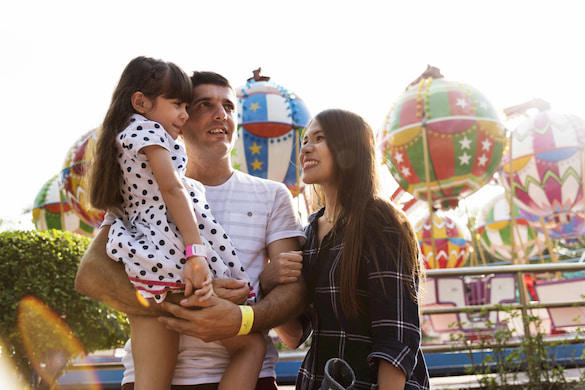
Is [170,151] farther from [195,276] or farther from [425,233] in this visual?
[425,233]

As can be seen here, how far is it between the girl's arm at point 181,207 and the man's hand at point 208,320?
61 mm

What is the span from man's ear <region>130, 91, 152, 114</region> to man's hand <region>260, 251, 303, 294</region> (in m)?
0.88

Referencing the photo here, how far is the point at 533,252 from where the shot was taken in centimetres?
2312

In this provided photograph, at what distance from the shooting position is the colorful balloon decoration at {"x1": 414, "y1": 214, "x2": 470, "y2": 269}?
1659cm

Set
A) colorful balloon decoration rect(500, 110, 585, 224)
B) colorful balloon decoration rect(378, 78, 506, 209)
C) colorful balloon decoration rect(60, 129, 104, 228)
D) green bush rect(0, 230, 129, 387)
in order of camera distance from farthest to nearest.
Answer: colorful balloon decoration rect(500, 110, 585, 224), colorful balloon decoration rect(60, 129, 104, 228), colorful balloon decoration rect(378, 78, 506, 209), green bush rect(0, 230, 129, 387)

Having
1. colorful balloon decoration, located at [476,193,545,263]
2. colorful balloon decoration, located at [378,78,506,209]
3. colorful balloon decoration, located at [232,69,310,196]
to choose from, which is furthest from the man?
colorful balloon decoration, located at [476,193,545,263]

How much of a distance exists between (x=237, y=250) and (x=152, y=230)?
405mm

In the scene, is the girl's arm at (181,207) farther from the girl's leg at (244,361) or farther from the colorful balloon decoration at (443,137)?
the colorful balloon decoration at (443,137)

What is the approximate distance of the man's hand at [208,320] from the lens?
1878 mm

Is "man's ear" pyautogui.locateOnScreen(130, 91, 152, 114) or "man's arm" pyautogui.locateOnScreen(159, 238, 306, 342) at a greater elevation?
"man's ear" pyautogui.locateOnScreen(130, 91, 152, 114)

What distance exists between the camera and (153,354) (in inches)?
75.6

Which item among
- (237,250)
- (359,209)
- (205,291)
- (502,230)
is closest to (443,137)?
(359,209)

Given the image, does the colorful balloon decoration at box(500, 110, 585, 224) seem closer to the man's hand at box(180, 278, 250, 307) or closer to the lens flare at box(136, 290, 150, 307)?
the man's hand at box(180, 278, 250, 307)

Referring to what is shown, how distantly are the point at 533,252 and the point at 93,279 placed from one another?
959 inches
